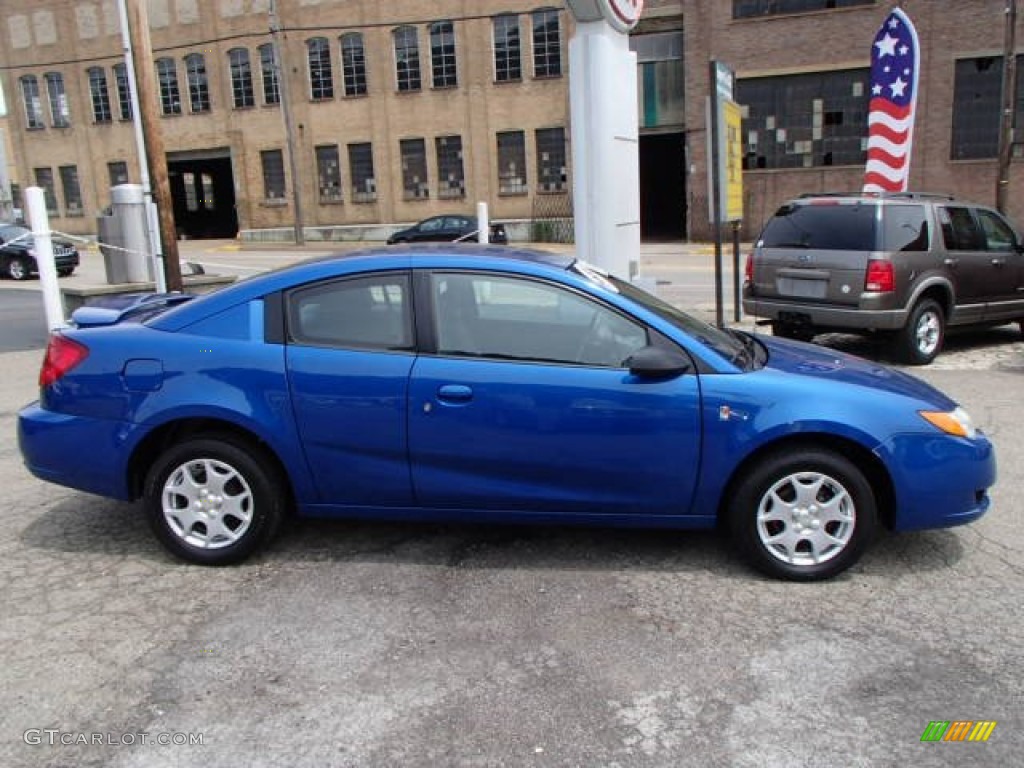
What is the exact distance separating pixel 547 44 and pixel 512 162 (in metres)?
4.79

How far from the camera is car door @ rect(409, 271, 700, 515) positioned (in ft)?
13.1

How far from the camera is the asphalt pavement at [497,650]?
9.67 ft

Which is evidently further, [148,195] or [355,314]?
[148,195]

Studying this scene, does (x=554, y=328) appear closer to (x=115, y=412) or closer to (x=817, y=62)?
(x=115, y=412)

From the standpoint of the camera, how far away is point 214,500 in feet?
14.0

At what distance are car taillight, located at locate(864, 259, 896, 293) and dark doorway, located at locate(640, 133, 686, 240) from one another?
27429mm

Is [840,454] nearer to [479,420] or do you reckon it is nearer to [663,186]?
[479,420]

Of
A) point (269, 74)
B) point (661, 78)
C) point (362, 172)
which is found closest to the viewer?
point (661, 78)

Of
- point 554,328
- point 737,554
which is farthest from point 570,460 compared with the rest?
point 737,554

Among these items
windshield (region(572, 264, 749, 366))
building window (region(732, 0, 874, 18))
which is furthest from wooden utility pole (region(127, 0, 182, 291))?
building window (region(732, 0, 874, 18))

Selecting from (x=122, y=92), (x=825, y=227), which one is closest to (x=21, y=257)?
(x=122, y=92)

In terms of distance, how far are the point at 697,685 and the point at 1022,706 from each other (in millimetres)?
1124

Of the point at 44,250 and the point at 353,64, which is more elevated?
the point at 353,64

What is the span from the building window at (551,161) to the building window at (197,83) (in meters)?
16.7
